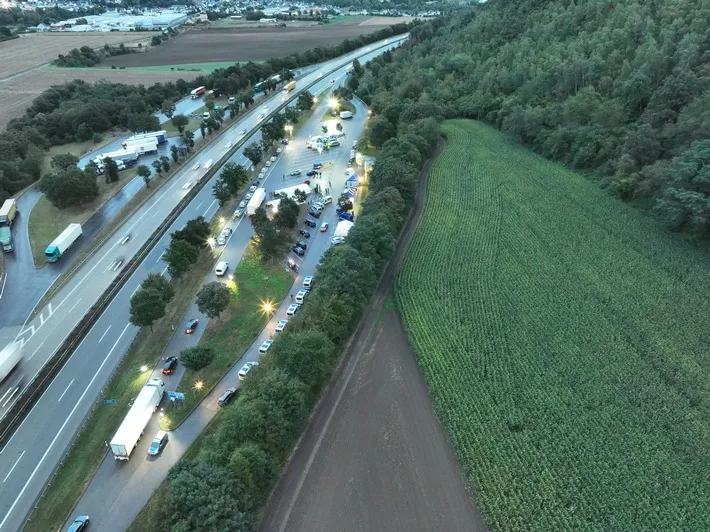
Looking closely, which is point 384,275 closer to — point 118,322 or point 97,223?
point 118,322

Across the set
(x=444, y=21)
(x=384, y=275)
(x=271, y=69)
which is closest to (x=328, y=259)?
(x=384, y=275)

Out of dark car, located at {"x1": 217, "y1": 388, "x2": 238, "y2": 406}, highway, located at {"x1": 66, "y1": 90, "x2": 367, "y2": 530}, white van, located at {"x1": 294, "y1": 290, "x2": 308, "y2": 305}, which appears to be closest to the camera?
highway, located at {"x1": 66, "y1": 90, "x2": 367, "y2": 530}

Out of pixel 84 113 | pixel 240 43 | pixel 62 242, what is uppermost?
Result: pixel 62 242

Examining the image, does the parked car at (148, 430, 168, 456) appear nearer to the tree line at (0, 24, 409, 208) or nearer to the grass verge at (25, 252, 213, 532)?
the grass verge at (25, 252, 213, 532)

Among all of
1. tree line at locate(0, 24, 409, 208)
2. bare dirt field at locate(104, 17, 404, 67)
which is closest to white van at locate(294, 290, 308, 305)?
tree line at locate(0, 24, 409, 208)

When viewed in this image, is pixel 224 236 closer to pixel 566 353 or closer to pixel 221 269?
pixel 221 269

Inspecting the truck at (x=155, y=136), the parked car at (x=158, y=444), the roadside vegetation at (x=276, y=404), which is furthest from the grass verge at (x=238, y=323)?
the truck at (x=155, y=136)

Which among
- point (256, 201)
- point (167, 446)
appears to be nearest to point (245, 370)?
point (167, 446)

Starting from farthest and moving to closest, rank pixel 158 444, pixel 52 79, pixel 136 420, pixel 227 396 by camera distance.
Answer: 1. pixel 52 79
2. pixel 227 396
3. pixel 136 420
4. pixel 158 444
